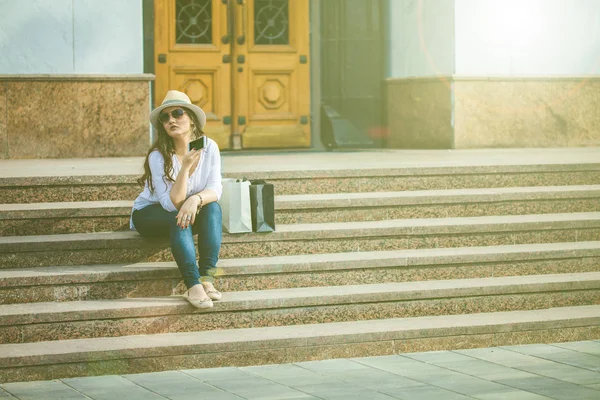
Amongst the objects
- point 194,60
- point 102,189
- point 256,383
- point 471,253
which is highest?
point 194,60

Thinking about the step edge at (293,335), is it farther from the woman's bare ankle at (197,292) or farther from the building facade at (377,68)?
the building facade at (377,68)

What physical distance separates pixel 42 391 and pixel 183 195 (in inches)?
61.3

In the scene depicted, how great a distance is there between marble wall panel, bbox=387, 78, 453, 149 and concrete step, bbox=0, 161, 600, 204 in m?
2.74

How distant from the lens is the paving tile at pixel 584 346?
20.7ft

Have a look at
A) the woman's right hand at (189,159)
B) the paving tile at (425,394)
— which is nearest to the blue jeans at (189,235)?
the woman's right hand at (189,159)

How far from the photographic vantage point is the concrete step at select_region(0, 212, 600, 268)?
6.60 metres

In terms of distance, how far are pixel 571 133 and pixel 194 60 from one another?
4155 mm

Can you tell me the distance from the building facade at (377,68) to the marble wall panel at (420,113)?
0.5 inches

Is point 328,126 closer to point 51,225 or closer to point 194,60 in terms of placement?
point 194,60

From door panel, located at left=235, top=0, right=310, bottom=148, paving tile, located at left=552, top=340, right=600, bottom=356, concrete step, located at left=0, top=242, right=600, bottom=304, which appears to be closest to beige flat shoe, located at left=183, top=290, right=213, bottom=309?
concrete step, located at left=0, top=242, right=600, bottom=304

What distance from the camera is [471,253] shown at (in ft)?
23.3

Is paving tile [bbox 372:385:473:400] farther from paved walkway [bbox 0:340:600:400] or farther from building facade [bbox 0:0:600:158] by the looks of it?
building facade [bbox 0:0:600:158]

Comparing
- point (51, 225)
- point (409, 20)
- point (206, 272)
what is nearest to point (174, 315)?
point (206, 272)

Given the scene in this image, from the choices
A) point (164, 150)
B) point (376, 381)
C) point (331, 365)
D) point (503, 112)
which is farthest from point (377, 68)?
point (376, 381)
